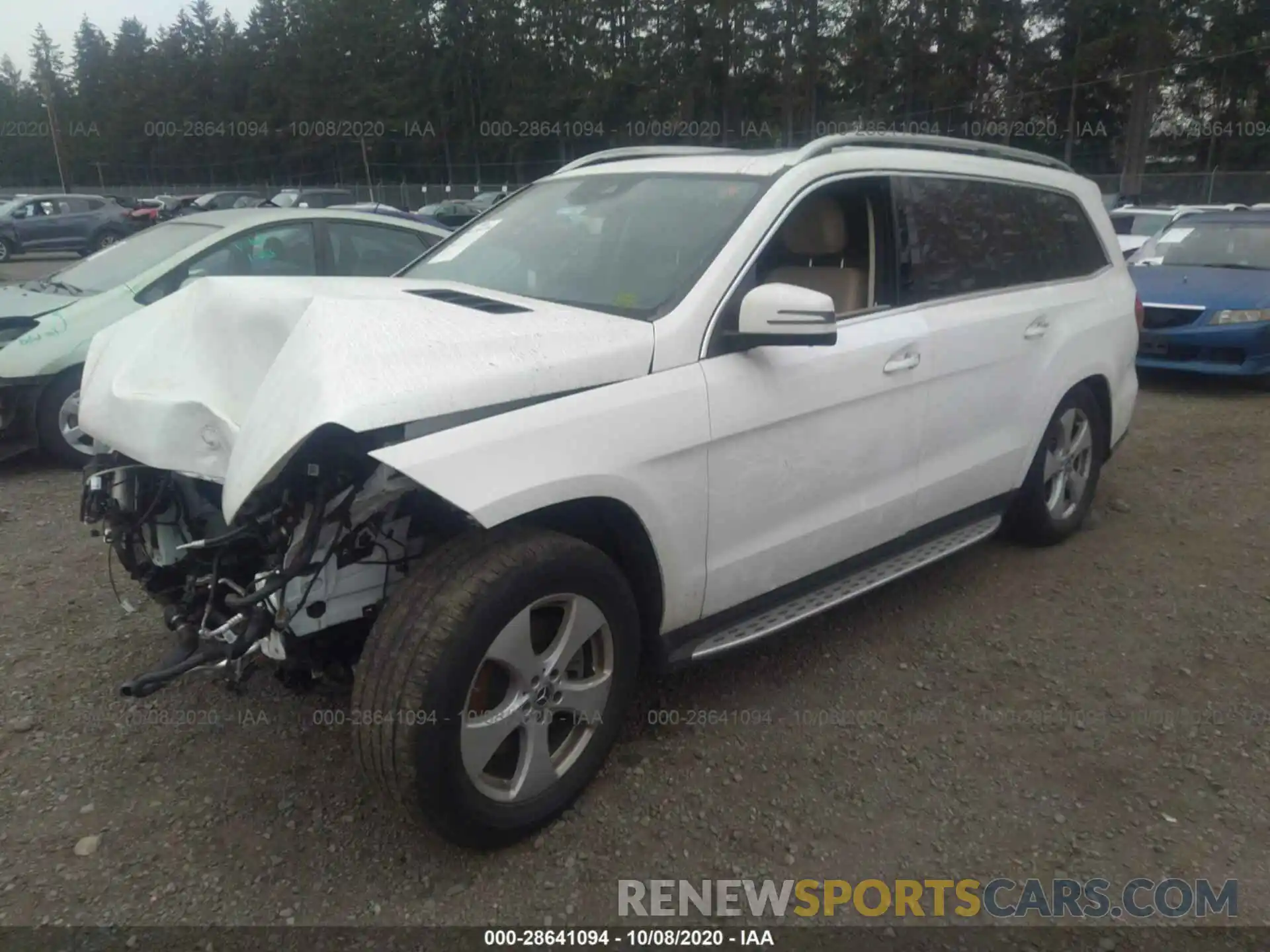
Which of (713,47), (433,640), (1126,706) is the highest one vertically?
(713,47)

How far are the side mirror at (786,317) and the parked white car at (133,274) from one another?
3.77 metres

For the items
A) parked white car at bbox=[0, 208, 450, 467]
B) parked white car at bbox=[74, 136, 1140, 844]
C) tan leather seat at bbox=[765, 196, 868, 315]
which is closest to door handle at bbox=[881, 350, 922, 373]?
parked white car at bbox=[74, 136, 1140, 844]

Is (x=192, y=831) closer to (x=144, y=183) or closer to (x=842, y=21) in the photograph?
(x=842, y=21)

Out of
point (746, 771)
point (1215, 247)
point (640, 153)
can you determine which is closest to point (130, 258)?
point (640, 153)

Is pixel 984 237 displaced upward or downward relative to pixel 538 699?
upward

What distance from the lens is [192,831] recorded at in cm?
277

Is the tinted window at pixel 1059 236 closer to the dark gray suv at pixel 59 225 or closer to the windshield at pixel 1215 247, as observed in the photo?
the windshield at pixel 1215 247

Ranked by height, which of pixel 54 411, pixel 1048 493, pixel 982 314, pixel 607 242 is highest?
pixel 607 242

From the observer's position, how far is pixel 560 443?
8.36 ft

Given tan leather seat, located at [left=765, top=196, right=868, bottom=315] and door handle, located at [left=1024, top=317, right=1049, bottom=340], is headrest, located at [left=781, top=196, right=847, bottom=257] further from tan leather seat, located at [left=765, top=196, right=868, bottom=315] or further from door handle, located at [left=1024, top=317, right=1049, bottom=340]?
door handle, located at [left=1024, top=317, right=1049, bottom=340]

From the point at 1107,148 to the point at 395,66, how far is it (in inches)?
1431

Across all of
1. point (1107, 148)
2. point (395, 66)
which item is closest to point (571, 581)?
point (1107, 148)

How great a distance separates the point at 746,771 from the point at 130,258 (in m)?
5.51

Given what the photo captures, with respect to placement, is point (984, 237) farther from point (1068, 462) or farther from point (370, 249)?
point (370, 249)
